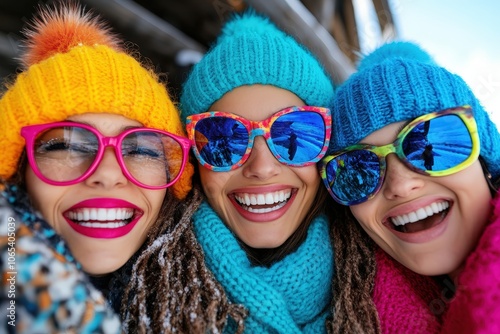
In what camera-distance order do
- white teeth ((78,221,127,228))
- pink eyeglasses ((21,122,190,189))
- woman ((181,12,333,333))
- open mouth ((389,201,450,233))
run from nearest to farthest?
pink eyeglasses ((21,122,190,189)), white teeth ((78,221,127,228)), open mouth ((389,201,450,233)), woman ((181,12,333,333))

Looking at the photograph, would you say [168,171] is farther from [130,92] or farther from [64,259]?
[64,259]

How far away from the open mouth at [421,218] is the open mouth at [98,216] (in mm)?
1167

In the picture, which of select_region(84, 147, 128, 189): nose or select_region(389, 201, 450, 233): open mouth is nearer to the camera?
select_region(84, 147, 128, 189): nose

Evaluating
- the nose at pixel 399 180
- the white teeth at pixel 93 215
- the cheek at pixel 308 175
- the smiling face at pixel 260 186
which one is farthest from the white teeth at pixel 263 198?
the white teeth at pixel 93 215

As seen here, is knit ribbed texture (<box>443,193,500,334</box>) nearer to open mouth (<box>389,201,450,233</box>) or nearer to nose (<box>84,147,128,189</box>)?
open mouth (<box>389,201,450,233</box>)

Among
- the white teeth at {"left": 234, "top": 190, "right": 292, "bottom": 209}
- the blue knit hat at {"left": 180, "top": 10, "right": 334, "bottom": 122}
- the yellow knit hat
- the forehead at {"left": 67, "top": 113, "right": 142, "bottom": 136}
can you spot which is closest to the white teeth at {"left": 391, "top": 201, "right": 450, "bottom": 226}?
the white teeth at {"left": 234, "top": 190, "right": 292, "bottom": 209}

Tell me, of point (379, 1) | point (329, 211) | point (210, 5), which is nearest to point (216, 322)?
point (329, 211)

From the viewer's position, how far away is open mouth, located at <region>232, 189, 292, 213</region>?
1981mm

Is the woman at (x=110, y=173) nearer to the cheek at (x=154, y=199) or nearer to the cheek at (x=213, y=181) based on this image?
the cheek at (x=154, y=199)

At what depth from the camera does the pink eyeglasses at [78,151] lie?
5.02ft

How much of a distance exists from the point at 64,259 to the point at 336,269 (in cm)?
122

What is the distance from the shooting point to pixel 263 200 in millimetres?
1980

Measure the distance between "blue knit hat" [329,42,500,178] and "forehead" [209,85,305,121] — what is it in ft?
0.93

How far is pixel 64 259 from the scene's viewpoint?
3.97 ft
